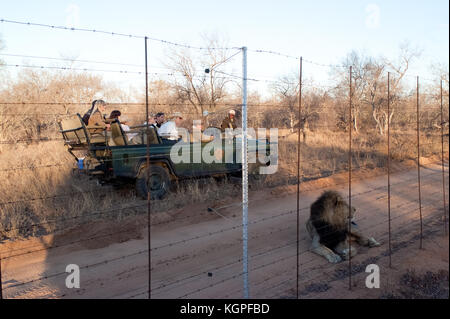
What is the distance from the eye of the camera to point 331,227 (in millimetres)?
5336

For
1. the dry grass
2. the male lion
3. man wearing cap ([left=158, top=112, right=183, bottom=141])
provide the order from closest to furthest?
the male lion, the dry grass, man wearing cap ([left=158, top=112, right=183, bottom=141])

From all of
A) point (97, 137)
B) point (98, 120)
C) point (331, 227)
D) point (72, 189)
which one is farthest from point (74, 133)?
point (331, 227)

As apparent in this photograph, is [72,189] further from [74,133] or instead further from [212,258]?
[212,258]

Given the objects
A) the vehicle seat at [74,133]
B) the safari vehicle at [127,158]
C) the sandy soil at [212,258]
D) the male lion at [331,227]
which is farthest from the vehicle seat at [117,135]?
the male lion at [331,227]

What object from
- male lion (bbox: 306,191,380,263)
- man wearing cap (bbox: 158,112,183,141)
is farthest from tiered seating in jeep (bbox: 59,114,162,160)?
male lion (bbox: 306,191,380,263)

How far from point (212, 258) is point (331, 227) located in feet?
5.67

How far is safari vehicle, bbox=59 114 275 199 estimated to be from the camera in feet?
24.4

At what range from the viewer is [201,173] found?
28.2 ft

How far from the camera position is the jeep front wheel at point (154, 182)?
782 cm

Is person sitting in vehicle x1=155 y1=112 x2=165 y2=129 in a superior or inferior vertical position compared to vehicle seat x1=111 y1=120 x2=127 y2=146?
superior

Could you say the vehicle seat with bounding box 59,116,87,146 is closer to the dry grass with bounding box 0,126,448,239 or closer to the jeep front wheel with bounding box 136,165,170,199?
the dry grass with bounding box 0,126,448,239

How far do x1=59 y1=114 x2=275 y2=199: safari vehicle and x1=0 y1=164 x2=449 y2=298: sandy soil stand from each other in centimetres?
100

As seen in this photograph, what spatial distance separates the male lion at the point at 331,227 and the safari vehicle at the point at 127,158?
3.22 m

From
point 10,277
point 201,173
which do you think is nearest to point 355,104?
point 201,173
